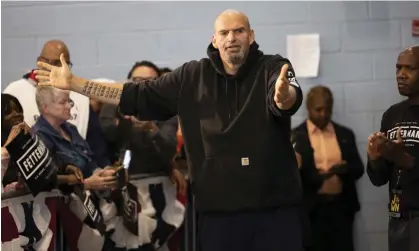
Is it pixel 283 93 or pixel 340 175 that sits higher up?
pixel 283 93

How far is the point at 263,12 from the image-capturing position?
14.4 ft

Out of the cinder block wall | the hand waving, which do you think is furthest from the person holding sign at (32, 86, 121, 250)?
the cinder block wall

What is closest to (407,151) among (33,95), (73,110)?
(73,110)

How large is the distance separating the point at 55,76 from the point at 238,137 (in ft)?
2.28

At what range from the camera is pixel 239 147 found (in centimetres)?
241

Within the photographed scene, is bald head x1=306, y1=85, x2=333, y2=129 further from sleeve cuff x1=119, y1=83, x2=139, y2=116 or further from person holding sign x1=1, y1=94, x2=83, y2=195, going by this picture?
sleeve cuff x1=119, y1=83, x2=139, y2=116

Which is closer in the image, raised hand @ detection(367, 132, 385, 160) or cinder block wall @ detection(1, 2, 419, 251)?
raised hand @ detection(367, 132, 385, 160)

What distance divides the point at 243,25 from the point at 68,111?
3.29 ft

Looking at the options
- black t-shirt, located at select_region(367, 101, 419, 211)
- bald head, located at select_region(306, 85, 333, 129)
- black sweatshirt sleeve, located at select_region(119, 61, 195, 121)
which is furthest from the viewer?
bald head, located at select_region(306, 85, 333, 129)

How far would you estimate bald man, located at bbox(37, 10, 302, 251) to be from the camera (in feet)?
7.90

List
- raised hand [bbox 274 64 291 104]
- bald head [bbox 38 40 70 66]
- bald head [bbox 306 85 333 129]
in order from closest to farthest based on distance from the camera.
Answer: raised hand [bbox 274 64 291 104], bald head [bbox 38 40 70 66], bald head [bbox 306 85 333 129]

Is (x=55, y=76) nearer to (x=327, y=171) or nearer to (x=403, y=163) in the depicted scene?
(x=403, y=163)

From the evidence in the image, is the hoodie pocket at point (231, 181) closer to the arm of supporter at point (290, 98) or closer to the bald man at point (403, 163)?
the arm of supporter at point (290, 98)

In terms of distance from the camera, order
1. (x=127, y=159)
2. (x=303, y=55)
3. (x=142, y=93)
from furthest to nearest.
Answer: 1. (x=303, y=55)
2. (x=127, y=159)
3. (x=142, y=93)
